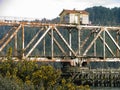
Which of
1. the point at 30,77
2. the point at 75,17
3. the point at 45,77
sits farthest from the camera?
the point at 75,17

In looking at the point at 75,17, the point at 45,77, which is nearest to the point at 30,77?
the point at 45,77

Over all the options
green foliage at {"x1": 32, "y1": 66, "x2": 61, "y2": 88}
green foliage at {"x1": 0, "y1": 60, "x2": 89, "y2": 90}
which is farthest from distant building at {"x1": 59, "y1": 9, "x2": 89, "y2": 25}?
green foliage at {"x1": 32, "y1": 66, "x2": 61, "y2": 88}

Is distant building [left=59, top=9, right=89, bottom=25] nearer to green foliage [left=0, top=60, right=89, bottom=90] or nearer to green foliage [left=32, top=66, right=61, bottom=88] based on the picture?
green foliage [left=0, top=60, right=89, bottom=90]

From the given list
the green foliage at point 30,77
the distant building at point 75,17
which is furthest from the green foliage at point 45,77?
the distant building at point 75,17

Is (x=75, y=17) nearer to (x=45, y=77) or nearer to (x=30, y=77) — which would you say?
(x=30, y=77)

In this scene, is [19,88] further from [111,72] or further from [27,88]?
[111,72]

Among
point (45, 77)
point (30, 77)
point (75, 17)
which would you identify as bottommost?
point (30, 77)

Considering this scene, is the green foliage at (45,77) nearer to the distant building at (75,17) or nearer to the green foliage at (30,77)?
the green foliage at (30,77)

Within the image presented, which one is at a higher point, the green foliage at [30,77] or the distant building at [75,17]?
the distant building at [75,17]

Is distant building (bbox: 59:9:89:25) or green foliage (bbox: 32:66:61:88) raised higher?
distant building (bbox: 59:9:89:25)

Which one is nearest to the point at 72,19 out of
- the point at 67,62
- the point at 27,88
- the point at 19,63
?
the point at 67,62

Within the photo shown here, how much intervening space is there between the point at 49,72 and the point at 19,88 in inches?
253

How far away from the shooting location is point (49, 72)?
4109 centimetres

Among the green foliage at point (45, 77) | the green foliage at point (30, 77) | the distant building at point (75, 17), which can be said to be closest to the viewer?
the green foliage at point (30, 77)
